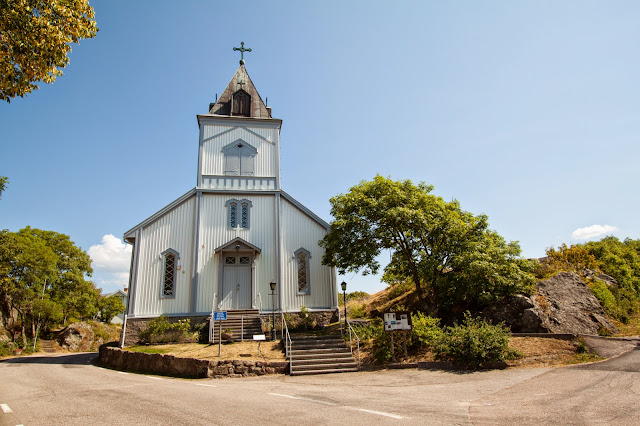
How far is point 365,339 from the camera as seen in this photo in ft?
50.5

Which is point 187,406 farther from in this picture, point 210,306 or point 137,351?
point 210,306

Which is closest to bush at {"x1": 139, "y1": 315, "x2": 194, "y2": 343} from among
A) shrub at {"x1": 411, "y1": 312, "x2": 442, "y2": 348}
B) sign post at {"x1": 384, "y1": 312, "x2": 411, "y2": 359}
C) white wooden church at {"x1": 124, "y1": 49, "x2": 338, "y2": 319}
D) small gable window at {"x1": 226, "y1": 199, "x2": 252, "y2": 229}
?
white wooden church at {"x1": 124, "y1": 49, "x2": 338, "y2": 319}

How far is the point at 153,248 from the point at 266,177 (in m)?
7.15

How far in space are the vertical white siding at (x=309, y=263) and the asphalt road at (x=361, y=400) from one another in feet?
26.5

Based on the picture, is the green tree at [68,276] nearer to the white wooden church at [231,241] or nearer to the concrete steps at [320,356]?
the white wooden church at [231,241]

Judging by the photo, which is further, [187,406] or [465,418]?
[187,406]

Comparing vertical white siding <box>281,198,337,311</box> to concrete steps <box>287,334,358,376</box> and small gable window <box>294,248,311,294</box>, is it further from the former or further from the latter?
concrete steps <box>287,334,358,376</box>

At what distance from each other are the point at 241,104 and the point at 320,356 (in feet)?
53.3

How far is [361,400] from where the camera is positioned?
25.2 feet

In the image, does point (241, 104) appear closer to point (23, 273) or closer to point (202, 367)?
point (202, 367)

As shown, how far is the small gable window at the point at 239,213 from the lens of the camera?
20.5m

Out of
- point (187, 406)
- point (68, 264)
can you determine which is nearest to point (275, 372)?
point (187, 406)

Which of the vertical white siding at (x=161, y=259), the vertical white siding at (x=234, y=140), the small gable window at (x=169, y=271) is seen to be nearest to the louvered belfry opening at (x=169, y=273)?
the small gable window at (x=169, y=271)

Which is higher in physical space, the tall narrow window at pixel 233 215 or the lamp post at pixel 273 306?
the tall narrow window at pixel 233 215
